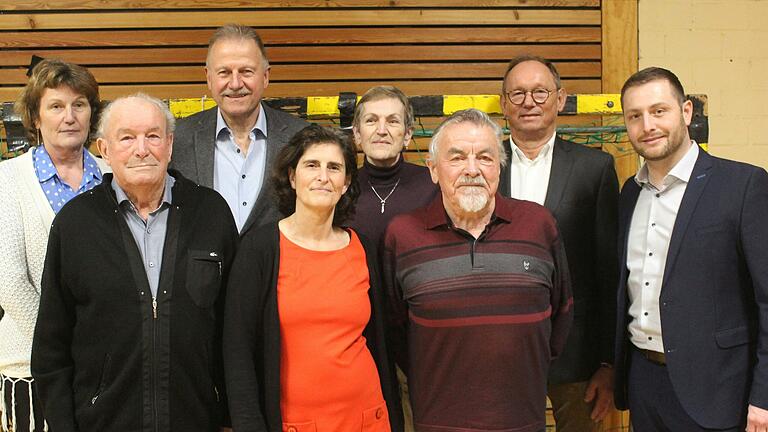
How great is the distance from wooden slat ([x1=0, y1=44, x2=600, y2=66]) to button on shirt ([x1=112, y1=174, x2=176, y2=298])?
278 centimetres

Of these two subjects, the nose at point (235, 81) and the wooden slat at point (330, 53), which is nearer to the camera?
the nose at point (235, 81)

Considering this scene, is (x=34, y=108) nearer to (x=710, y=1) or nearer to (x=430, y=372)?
(x=430, y=372)

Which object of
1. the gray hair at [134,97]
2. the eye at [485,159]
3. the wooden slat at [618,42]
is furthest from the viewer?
the wooden slat at [618,42]

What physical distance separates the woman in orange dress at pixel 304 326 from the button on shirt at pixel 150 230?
0.22 meters

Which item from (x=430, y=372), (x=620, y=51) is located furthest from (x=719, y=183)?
(x=620, y=51)

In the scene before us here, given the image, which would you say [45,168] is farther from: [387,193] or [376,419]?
[376,419]

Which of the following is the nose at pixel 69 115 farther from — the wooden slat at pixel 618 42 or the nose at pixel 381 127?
the wooden slat at pixel 618 42

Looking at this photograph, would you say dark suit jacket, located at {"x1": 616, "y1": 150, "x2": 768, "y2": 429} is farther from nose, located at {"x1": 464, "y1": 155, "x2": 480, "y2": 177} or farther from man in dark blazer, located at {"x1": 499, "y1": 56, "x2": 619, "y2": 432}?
nose, located at {"x1": 464, "y1": 155, "x2": 480, "y2": 177}

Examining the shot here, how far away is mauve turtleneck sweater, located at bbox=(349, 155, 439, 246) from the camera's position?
2.54 meters

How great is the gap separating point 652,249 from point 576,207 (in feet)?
1.31

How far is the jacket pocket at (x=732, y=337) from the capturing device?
211cm

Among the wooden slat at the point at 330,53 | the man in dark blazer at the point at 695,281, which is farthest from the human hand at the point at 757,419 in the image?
the wooden slat at the point at 330,53

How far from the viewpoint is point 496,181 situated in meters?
2.12

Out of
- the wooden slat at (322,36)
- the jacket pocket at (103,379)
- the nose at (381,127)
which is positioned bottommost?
the jacket pocket at (103,379)
